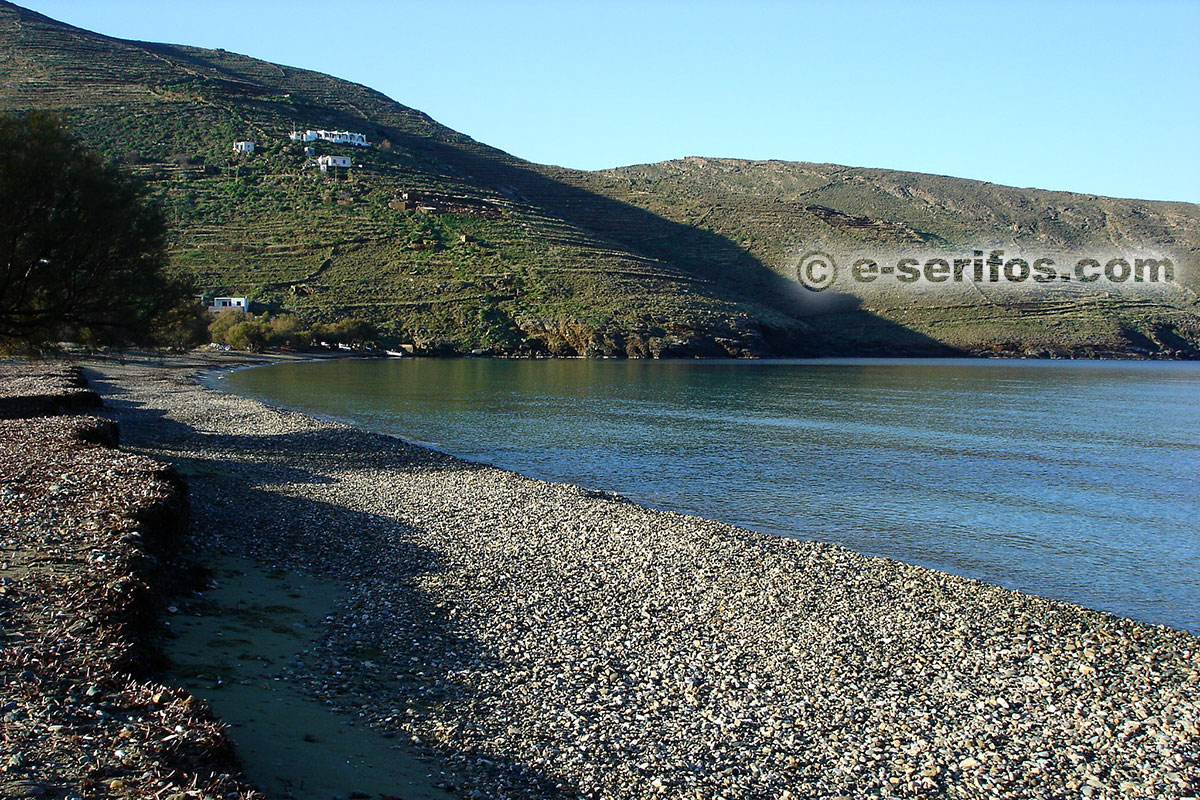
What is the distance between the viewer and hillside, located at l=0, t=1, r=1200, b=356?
89938 mm

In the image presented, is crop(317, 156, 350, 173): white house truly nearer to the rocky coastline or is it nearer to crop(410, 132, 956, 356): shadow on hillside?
crop(410, 132, 956, 356): shadow on hillside

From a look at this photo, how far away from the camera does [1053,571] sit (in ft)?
50.3

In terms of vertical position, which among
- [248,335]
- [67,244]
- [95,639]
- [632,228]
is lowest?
[95,639]

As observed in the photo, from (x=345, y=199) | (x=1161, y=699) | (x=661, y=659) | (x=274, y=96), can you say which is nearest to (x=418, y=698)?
(x=661, y=659)

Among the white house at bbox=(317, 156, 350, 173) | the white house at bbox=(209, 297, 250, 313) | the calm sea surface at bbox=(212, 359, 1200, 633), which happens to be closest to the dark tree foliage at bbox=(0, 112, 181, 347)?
the calm sea surface at bbox=(212, 359, 1200, 633)

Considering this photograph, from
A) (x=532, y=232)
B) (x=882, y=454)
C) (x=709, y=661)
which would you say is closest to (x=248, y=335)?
(x=532, y=232)

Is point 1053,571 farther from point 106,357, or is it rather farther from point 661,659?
point 106,357

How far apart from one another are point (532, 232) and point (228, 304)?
3968 centimetres

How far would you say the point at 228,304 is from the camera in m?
82.4

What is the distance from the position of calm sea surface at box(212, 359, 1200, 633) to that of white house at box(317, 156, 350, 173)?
51884 mm

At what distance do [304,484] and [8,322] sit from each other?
41.5 ft

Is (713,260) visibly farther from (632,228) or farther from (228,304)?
(228,304)

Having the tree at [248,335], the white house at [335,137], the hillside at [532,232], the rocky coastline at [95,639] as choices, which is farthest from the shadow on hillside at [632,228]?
the rocky coastline at [95,639]

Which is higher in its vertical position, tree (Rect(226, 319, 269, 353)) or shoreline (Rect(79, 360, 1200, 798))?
tree (Rect(226, 319, 269, 353))
